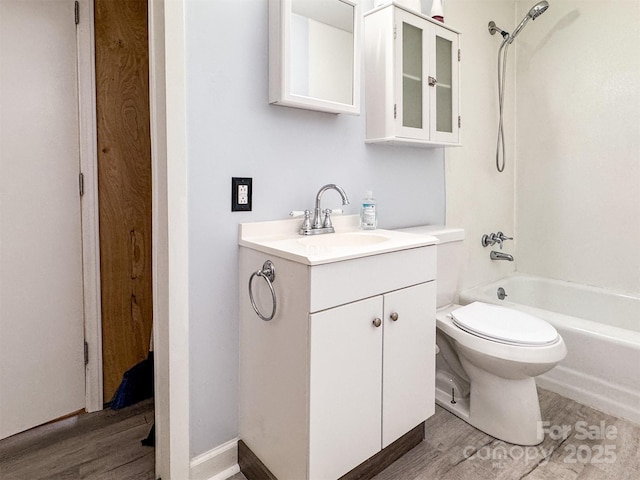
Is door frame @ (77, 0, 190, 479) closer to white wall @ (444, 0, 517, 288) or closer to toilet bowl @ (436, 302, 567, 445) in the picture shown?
toilet bowl @ (436, 302, 567, 445)

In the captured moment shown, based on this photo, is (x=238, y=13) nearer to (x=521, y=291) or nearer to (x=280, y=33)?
(x=280, y=33)

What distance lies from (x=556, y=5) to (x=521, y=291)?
Result: 180 cm

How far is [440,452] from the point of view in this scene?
1.58m

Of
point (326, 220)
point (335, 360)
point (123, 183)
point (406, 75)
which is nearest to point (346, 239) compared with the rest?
point (326, 220)

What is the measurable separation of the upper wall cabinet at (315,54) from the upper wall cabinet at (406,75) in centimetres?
14

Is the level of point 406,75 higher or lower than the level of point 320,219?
higher

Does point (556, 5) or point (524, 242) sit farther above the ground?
point (556, 5)

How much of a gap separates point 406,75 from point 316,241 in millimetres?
884

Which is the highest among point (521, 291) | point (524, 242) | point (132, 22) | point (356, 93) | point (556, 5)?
point (556, 5)

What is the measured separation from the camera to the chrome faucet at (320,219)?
1.56 meters

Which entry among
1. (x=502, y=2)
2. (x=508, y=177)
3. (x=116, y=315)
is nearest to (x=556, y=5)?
(x=502, y=2)

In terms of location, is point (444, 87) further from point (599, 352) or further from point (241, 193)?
point (599, 352)

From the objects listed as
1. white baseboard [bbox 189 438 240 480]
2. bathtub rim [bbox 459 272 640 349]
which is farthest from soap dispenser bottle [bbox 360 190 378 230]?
white baseboard [bbox 189 438 240 480]

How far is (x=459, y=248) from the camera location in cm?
202
